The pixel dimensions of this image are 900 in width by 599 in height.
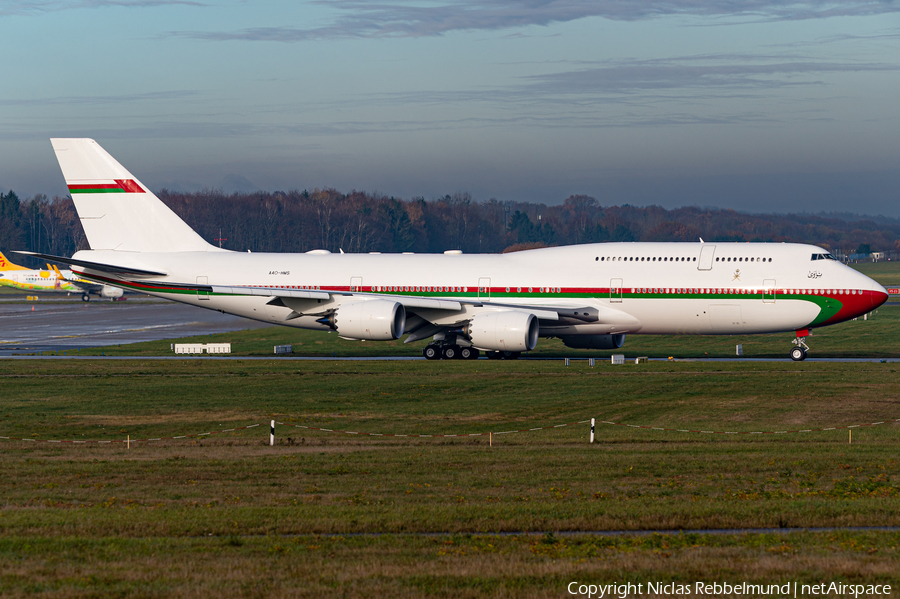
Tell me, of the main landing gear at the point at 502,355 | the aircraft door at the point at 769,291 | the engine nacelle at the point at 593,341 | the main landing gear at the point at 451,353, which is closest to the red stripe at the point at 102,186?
the main landing gear at the point at 451,353

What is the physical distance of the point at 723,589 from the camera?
1002 cm

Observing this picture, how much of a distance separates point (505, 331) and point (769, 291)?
1157cm

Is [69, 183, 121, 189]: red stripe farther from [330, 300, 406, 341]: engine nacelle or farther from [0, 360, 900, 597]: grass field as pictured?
[0, 360, 900, 597]: grass field

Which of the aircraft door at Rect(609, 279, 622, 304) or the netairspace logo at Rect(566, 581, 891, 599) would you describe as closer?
Result: the netairspace logo at Rect(566, 581, 891, 599)

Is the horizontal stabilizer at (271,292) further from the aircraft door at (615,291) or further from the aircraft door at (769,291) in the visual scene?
the aircraft door at (769,291)

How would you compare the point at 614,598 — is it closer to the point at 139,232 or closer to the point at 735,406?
the point at 735,406

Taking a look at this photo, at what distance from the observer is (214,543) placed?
40.1 feet

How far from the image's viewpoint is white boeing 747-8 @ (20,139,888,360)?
1563 inches

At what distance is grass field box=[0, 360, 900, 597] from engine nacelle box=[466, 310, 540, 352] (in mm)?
6297

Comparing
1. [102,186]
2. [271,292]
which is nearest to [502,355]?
[271,292]

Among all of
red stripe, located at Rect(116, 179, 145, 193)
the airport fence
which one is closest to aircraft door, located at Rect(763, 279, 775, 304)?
the airport fence

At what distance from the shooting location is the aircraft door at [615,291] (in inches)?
1610

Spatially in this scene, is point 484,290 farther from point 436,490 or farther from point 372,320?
point 436,490

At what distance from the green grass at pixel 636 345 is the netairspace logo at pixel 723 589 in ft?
115
